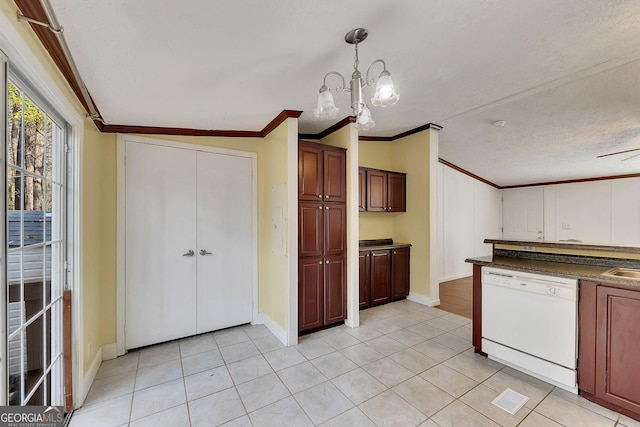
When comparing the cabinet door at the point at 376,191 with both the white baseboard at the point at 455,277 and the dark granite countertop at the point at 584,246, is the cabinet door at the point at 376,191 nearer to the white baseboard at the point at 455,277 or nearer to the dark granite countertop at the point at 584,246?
the dark granite countertop at the point at 584,246

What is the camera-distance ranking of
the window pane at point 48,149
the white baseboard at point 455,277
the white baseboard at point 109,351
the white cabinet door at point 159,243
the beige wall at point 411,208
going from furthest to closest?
the white baseboard at point 455,277 < the beige wall at point 411,208 < the white cabinet door at point 159,243 < the white baseboard at point 109,351 < the window pane at point 48,149

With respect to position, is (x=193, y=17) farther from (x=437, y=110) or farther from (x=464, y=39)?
(x=437, y=110)

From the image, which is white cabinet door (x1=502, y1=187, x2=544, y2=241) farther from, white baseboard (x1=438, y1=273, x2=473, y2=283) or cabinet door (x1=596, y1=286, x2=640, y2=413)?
cabinet door (x1=596, y1=286, x2=640, y2=413)

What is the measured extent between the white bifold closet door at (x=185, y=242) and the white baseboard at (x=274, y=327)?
0.58ft

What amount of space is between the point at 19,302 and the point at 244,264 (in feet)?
6.58

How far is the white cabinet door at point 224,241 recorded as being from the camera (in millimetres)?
3031

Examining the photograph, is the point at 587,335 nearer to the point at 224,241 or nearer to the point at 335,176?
the point at 335,176

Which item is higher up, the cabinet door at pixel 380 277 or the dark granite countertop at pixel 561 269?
the dark granite countertop at pixel 561 269

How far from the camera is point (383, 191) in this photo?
412cm

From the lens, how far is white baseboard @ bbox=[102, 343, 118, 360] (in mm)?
2555

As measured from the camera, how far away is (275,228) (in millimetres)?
3074

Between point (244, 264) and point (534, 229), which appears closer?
point (244, 264)

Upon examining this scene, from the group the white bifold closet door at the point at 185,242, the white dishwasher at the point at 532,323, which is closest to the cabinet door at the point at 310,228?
the white bifold closet door at the point at 185,242

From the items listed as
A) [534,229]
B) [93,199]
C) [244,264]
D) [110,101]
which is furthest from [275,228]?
[534,229]
